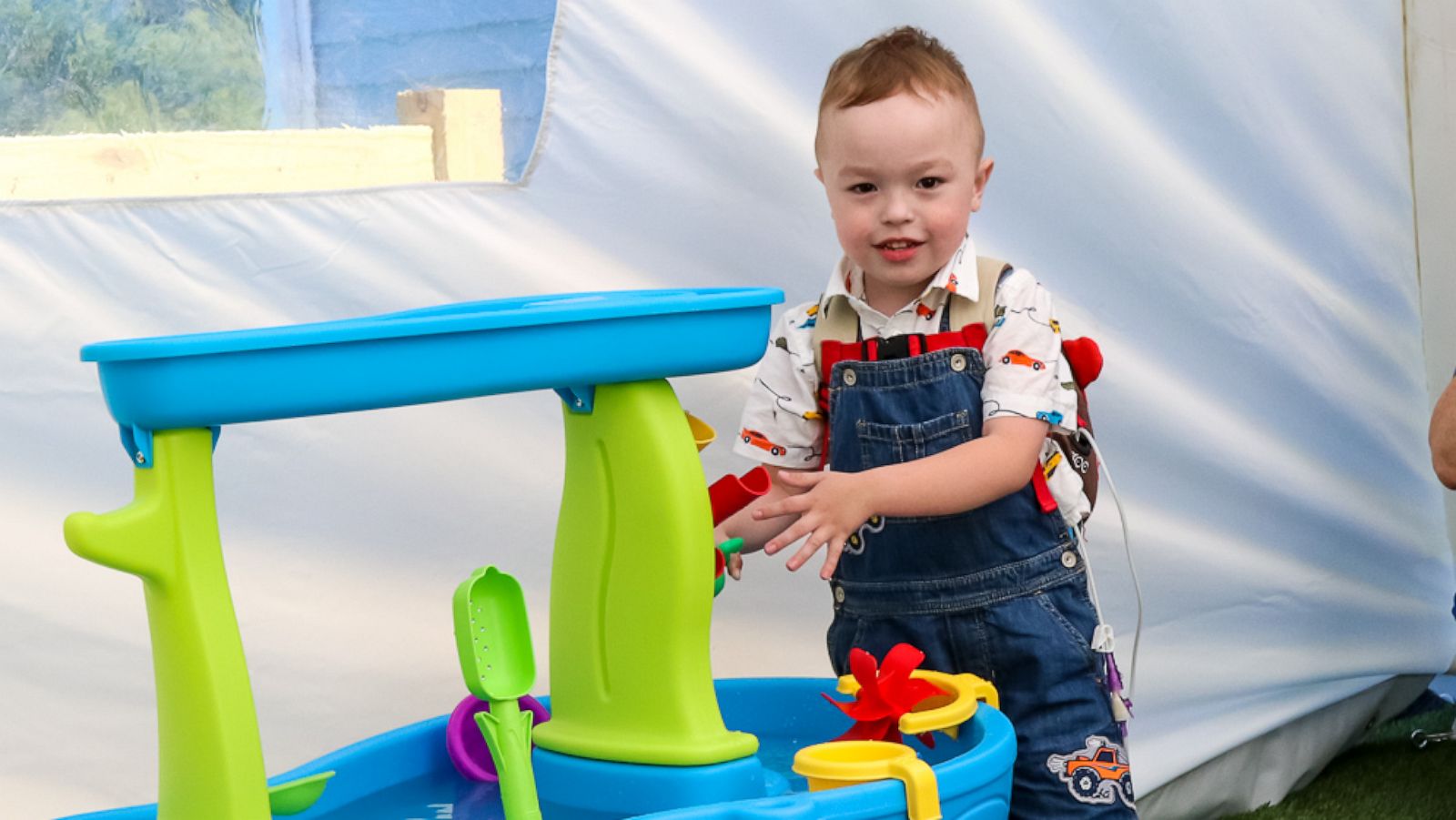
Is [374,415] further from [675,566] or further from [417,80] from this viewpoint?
[675,566]

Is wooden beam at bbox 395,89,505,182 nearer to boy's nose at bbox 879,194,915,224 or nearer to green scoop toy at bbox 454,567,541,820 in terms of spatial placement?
boy's nose at bbox 879,194,915,224

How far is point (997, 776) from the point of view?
2.92ft

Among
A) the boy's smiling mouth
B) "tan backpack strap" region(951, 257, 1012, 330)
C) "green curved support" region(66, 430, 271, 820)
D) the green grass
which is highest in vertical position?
the boy's smiling mouth

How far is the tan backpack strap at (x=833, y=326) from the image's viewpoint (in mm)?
1148

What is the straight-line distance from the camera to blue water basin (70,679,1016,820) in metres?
0.82

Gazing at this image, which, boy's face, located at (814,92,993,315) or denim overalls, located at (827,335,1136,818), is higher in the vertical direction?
boy's face, located at (814,92,993,315)

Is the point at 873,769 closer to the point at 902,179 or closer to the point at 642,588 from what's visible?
the point at 642,588

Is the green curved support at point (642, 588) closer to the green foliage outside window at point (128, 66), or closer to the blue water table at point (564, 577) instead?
the blue water table at point (564, 577)

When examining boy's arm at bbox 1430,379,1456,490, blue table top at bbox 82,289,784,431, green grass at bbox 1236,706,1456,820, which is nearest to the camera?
blue table top at bbox 82,289,784,431

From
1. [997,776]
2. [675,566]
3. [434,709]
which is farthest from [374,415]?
[997,776]

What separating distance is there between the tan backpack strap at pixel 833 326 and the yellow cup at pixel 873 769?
0.34m

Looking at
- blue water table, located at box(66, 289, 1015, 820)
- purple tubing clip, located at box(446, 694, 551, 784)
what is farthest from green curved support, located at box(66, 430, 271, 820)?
purple tubing clip, located at box(446, 694, 551, 784)

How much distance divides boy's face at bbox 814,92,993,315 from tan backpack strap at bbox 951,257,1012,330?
0.03 meters

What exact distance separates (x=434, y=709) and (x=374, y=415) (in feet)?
0.73
